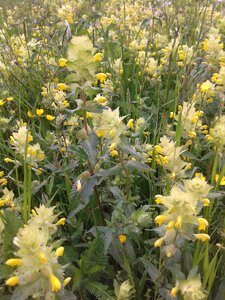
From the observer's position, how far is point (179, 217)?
101cm

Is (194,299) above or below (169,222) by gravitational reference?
below

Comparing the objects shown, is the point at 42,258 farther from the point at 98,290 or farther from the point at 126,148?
the point at 126,148

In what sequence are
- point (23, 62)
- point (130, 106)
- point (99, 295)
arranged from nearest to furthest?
1. point (99, 295)
2. point (130, 106)
3. point (23, 62)

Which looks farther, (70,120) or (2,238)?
(70,120)

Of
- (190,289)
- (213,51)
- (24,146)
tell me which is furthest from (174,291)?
(213,51)

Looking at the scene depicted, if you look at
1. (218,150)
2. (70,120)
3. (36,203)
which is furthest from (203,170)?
(36,203)

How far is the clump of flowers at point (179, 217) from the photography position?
1021 millimetres

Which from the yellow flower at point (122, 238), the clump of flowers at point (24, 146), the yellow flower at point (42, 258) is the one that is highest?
the yellow flower at point (42, 258)

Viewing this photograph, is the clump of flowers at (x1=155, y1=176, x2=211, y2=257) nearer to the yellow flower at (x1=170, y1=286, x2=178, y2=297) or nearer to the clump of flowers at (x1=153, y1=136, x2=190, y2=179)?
the yellow flower at (x1=170, y1=286, x2=178, y2=297)

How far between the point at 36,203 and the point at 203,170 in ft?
2.87

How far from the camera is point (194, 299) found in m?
1.03

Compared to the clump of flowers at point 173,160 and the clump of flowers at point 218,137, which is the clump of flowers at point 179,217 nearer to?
the clump of flowers at point 173,160

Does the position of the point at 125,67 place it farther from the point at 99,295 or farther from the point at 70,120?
the point at 99,295

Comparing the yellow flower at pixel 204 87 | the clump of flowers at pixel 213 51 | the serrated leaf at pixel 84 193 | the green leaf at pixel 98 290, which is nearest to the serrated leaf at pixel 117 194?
the serrated leaf at pixel 84 193
